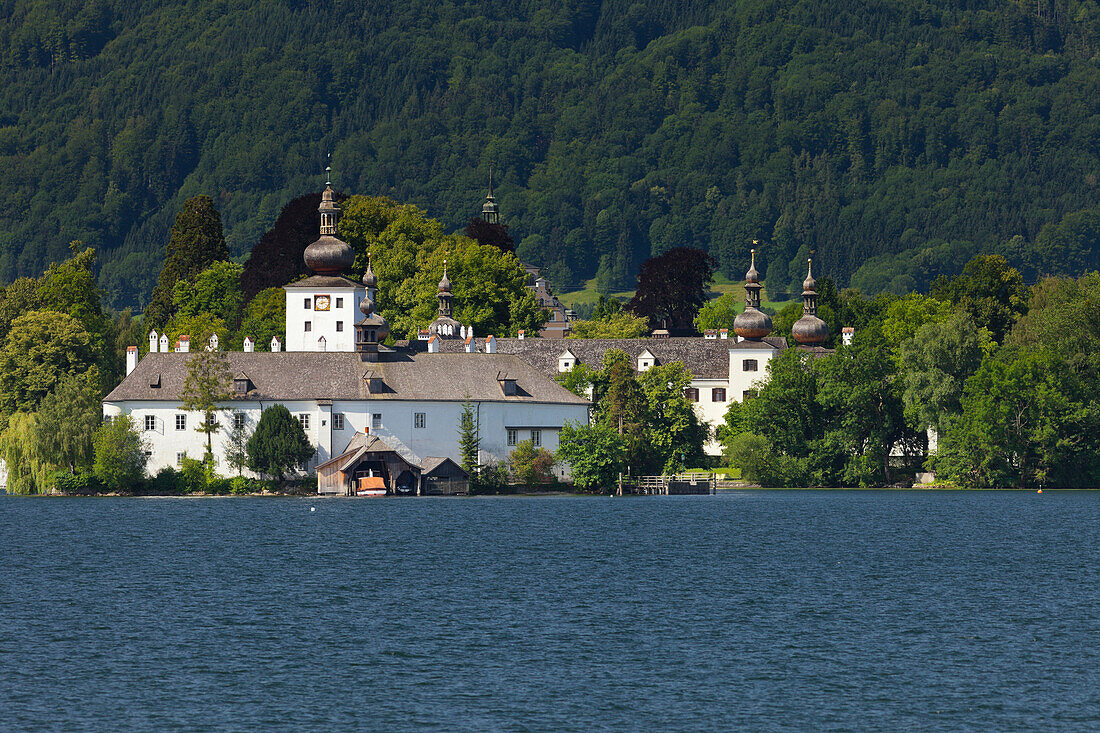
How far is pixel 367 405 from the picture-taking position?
96250 millimetres

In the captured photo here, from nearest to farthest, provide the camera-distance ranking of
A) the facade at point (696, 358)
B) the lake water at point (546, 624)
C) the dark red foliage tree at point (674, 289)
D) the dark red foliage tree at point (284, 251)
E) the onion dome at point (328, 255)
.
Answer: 1. the lake water at point (546, 624)
2. the onion dome at point (328, 255)
3. the facade at point (696, 358)
4. the dark red foliage tree at point (284, 251)
5. the dark red foliage tree at point (674, 289)

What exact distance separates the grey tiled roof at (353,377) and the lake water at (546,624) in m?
17.6

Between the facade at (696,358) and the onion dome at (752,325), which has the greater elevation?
the onion dome at (752,325)

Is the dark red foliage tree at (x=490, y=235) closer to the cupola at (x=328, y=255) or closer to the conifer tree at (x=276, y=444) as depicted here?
the cupola at (x=328, y=255)

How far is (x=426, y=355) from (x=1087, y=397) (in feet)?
132

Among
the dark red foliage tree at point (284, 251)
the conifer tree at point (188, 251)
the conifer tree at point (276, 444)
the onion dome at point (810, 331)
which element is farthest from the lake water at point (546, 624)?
the conifer tree at point (188, 251)

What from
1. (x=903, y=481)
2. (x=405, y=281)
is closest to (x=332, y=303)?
(x=405, y=281)

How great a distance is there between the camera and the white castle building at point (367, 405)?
95.6 m

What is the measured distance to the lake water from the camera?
3400cm

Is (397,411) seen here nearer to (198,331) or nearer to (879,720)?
(198,331)

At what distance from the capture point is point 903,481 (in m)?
110

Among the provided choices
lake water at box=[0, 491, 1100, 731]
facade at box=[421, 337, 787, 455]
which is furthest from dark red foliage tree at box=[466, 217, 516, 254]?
lake water at box=[0, 491, 1100, 731]

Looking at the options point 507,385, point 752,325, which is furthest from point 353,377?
point 752,325

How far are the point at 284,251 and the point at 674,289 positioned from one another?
3712 cm
